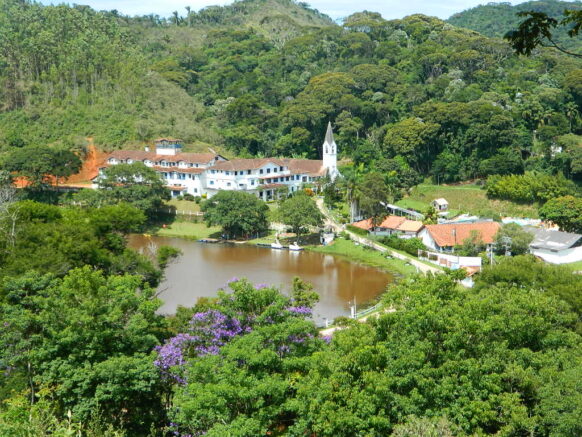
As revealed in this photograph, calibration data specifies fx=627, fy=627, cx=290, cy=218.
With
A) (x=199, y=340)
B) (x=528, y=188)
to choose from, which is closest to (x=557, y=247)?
(x=528, y=188)

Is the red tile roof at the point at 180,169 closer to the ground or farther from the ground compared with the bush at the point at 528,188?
farther from the ground

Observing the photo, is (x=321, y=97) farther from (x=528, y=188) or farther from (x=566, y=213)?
(x=566, y=213)

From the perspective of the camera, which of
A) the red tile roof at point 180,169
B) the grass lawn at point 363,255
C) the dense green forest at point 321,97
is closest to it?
the grass lawn at point 363,255

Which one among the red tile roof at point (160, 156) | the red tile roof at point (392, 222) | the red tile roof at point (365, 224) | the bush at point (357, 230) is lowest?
the bush at point (357, 230)

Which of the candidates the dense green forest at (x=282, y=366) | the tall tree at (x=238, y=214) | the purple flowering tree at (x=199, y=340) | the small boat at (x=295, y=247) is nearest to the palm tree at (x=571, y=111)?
the tall tree at (x=238, y=214)

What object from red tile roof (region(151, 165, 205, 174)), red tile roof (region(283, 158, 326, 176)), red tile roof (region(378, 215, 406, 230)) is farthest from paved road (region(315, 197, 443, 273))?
red tile roof (region(151, 165, 205, 174))

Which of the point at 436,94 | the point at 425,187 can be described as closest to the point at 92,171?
the point at 425,187

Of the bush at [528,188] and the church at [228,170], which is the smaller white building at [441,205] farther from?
the church at [228,170]
